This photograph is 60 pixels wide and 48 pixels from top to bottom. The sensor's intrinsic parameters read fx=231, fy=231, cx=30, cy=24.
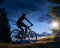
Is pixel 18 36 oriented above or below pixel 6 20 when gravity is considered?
below

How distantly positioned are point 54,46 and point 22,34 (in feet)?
12.6

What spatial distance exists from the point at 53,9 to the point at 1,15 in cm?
551

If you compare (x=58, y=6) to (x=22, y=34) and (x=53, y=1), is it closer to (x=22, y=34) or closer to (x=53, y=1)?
(x=53, y=1)

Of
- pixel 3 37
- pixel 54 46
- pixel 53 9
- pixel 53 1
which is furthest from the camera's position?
pixel 3 37

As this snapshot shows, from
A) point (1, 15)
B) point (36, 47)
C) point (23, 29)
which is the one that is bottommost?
point (36, 47)

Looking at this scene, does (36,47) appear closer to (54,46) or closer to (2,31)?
(54,46)

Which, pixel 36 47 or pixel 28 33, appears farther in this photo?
pixel 28 33

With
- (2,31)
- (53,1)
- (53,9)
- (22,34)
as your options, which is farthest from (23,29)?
(2,31)

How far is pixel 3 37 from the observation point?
84.2 feet

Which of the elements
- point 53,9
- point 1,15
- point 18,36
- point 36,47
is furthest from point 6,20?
point 36,47

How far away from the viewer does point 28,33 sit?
1694cm

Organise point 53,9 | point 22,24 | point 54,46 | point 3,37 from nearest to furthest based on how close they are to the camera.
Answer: point 54,46, point 22,24, point 53,9, point 3,37

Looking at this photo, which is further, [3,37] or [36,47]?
[3,37]

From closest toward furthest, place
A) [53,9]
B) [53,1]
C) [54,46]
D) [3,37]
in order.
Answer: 1. [54,46]
2. [53,1]
3. [53,9]
4. [3,37]
